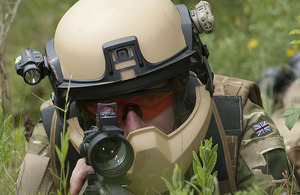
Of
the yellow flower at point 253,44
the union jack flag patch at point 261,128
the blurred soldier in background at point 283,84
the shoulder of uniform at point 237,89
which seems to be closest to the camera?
the union jack flag patch at point 261,128

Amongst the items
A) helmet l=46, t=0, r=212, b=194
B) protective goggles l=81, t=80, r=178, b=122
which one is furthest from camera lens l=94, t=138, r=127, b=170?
protective goggles l=81, t=80, r=178, b=122

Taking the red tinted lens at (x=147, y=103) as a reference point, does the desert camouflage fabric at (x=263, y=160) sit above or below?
below

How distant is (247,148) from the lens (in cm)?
292

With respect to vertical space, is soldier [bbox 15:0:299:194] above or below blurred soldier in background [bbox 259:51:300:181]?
above

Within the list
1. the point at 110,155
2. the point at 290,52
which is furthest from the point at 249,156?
the point at 290,52

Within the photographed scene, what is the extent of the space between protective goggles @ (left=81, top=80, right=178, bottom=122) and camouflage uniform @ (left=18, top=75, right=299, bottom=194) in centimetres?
41

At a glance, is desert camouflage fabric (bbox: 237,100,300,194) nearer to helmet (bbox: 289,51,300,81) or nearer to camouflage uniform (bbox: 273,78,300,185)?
camouflage uniform (bbox: 273,78,300,185)

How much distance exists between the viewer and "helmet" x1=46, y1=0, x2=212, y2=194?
2.43 meters

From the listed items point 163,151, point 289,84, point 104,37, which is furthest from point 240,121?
point 289,84

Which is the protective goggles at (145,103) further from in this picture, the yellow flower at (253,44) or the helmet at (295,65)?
the yellow flower at (253,44)

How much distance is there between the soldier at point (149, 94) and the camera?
2443mm

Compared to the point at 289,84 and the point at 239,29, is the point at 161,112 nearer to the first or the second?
the point at 289,84

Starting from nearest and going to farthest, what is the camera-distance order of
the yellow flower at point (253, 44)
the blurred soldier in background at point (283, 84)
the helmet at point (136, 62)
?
the helmet at point (136, 62) < the blurred soldier in background at point (283, 84) < the yellow flower at point (253, 44)

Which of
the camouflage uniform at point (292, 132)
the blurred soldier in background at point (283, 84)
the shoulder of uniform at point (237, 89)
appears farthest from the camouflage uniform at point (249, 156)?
the blurred soldier in background at point (283, 84)
